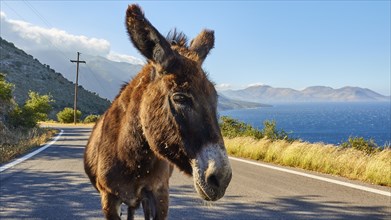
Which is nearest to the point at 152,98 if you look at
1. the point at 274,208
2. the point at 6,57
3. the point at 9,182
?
the point at 274,208

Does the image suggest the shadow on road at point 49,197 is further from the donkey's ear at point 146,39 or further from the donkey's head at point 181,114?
the donkey's ear at point 146,39

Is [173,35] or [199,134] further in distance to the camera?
[173,35]

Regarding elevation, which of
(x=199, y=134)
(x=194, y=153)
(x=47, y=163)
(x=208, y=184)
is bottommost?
(x=47, y=163)

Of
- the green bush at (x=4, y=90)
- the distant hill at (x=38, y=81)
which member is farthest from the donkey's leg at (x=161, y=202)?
the distant hill at (x=38, y=81)

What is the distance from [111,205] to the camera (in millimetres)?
3266

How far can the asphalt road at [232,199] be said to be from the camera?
521cm

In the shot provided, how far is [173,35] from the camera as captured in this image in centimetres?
315

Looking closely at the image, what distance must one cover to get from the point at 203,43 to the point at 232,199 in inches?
154

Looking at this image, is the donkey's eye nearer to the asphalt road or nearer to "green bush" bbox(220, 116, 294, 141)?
the asphalt road

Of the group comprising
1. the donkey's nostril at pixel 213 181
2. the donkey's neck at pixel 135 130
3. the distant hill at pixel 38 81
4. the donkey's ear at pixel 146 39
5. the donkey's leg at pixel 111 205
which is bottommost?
the donkey's leg at pixel 111 205

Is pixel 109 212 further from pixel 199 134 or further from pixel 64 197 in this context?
pixel 64 197

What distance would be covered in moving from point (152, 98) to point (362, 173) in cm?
751

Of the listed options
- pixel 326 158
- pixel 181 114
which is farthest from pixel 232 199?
pixel 326 158

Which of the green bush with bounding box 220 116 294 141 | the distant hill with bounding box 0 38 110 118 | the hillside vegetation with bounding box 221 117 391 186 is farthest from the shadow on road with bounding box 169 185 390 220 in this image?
the distant hill with bounding box 0 38 110 118
